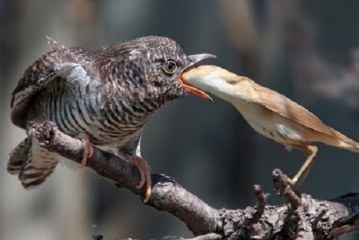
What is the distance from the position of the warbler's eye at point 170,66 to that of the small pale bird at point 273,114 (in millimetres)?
496

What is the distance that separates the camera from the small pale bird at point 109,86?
11.5ft

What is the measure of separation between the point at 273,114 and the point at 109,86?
87 centimetres

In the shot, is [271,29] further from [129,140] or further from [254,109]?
[254,109]

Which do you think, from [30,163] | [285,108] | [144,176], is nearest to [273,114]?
[285,108]

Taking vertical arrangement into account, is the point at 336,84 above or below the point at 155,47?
above

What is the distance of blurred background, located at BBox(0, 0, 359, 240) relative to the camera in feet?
14.6

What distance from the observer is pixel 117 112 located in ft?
11.8

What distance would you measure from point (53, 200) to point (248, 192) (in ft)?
2.75

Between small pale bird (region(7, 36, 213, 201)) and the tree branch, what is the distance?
308 mm

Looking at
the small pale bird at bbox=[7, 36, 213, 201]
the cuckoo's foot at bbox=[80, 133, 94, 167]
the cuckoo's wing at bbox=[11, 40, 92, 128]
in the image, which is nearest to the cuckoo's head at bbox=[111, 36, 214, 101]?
the small pale bird at bbox=[7, 36, 213, 201]

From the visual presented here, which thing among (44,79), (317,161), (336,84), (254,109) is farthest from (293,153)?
(254,109)

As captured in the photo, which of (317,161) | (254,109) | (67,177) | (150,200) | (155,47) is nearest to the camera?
(254,109)

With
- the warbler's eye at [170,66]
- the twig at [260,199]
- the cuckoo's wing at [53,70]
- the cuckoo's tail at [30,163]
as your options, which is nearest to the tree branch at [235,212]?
the twig at [260,199]

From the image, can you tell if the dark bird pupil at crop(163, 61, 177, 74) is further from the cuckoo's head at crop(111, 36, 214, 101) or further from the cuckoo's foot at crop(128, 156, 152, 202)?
the cuckoo's foot at crop(128, 156, 152, 202)
